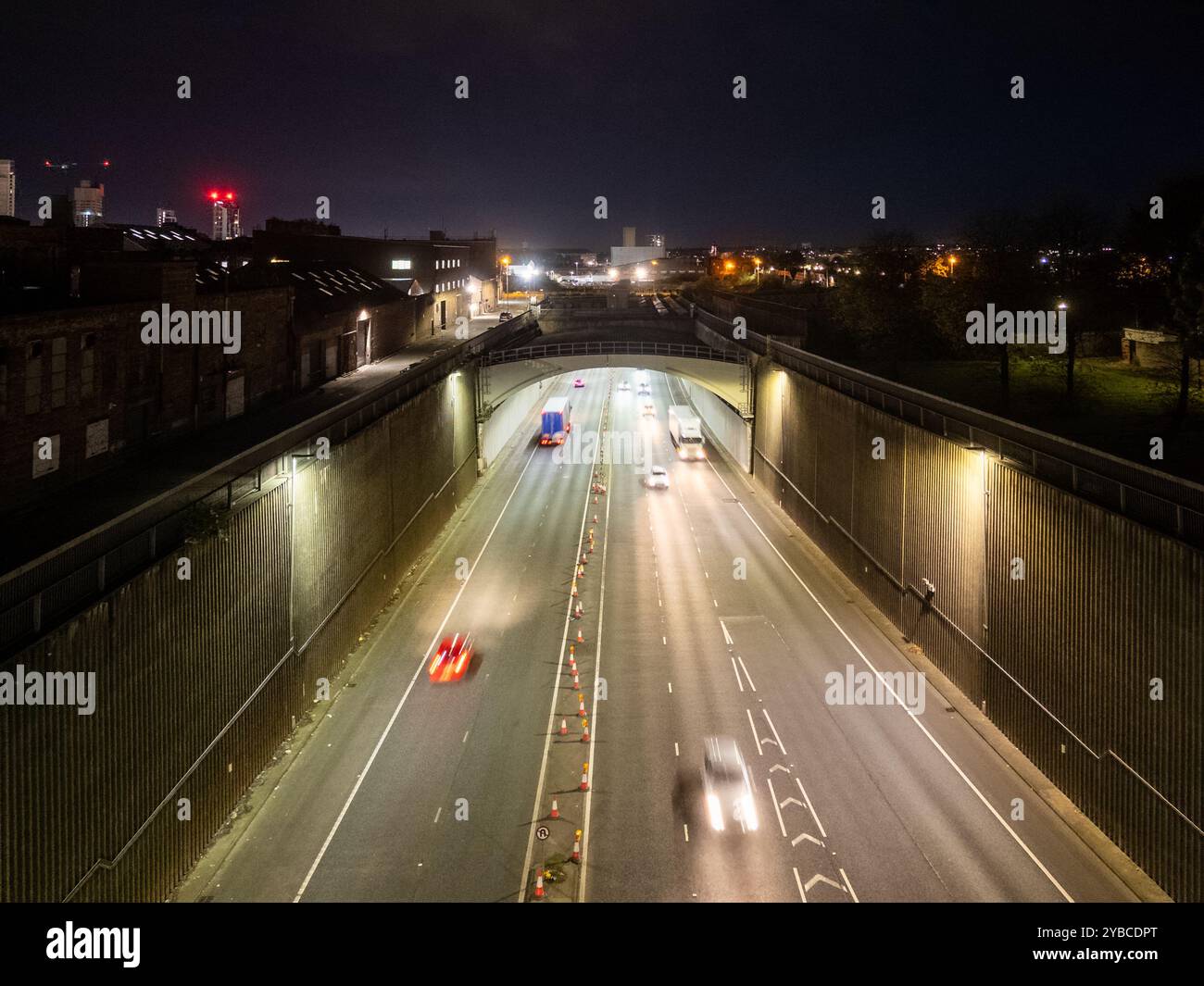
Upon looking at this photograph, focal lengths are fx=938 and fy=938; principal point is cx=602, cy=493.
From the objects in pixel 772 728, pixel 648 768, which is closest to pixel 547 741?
pixel 648 768

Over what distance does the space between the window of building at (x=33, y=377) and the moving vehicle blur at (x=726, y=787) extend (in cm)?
1604

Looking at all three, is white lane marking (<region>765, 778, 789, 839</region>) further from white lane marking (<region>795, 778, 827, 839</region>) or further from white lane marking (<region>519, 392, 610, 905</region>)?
white lane marking (<region>519, 392, 610, 905</region>)

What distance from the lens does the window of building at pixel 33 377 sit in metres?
20.3

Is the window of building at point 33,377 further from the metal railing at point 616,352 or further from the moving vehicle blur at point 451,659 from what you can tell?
the metal railing at point 616,352

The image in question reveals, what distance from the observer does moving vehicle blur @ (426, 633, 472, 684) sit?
20594mm

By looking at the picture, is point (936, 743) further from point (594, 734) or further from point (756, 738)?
point (594, 734)

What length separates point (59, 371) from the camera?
856 inches

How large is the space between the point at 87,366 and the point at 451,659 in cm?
1155

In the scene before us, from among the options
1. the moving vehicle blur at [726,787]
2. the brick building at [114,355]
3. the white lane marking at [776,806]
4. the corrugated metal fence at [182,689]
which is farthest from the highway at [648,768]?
the brick building at [114,355]

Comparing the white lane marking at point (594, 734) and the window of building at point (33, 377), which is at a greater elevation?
the window of building at point (33, 377)

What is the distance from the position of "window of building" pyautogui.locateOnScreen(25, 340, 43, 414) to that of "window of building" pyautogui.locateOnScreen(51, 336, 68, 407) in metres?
0.56

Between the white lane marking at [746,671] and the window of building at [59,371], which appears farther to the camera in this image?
the window of building at [59,371]

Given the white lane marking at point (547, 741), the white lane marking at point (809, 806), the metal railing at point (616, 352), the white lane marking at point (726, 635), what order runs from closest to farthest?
the white lane marking at point (547, 741)
the white lane marking at point (809, 806)
the white lane marking at point (726, 635)
the metal railing at point (616, 352)

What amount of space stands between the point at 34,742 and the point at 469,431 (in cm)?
3238
